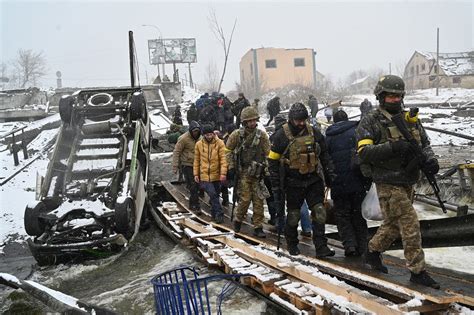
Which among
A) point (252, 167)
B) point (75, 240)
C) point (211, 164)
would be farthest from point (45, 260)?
point (252, 167)

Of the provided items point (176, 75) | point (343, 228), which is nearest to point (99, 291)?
point (343, 228)

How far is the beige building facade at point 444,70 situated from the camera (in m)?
54.2

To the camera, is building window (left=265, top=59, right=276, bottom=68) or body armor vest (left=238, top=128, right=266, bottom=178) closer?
body armor vest (left=238, top=128, right=266, bottom=178)

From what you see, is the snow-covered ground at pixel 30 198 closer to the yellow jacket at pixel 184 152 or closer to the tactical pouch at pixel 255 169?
the tactical pouch at pixel 255 169

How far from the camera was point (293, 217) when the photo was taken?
5.24 m

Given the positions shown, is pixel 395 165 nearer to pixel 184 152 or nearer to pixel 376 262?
pixel 376 262

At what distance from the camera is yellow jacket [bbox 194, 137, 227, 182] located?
300 inches

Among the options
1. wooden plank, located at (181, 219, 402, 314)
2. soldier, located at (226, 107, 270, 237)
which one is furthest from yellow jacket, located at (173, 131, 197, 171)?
wooden plank, located at (181, 219, 402, 314)

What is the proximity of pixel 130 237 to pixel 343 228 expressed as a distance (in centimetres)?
352

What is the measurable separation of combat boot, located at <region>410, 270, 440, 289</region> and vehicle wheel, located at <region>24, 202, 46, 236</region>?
5.47 metres

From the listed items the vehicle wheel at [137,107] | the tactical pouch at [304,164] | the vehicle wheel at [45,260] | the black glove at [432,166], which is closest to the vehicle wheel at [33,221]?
the vehicle wheel at [45,260]

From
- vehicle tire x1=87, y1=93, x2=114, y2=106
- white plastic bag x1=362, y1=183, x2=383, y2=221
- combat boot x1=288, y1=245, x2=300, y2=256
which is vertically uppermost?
vehicle tire x1=87, y1=93, x2=114, y2=106

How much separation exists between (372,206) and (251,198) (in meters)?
2.15

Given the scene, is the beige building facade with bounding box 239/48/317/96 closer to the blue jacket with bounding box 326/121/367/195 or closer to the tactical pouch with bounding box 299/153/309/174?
the blue jacket with bounding box 326/121/367/195
